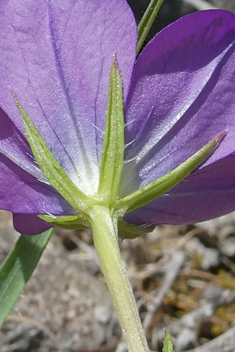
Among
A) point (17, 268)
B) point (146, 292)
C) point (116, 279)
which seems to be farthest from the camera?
point (146, 292)

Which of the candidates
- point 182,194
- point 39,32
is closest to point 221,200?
point 182,194

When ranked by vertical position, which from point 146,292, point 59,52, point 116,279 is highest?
point 59,52

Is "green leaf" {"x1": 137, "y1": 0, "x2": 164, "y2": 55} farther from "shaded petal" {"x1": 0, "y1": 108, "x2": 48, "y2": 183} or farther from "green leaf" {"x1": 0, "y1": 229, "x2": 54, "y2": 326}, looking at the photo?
"green leaf" {"x1": 0, "y1": 229, "x2": 54, "y2": 326}

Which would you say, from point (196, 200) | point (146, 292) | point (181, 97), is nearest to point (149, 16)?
point (181, 97)

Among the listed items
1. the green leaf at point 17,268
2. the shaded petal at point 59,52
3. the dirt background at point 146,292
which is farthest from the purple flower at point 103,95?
the dirt background at point 146,292

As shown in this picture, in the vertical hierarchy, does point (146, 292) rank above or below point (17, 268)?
below

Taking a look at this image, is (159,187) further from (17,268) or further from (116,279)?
(17,268)

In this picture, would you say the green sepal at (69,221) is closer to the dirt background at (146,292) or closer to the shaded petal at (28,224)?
the shaded petal at (28,224)
